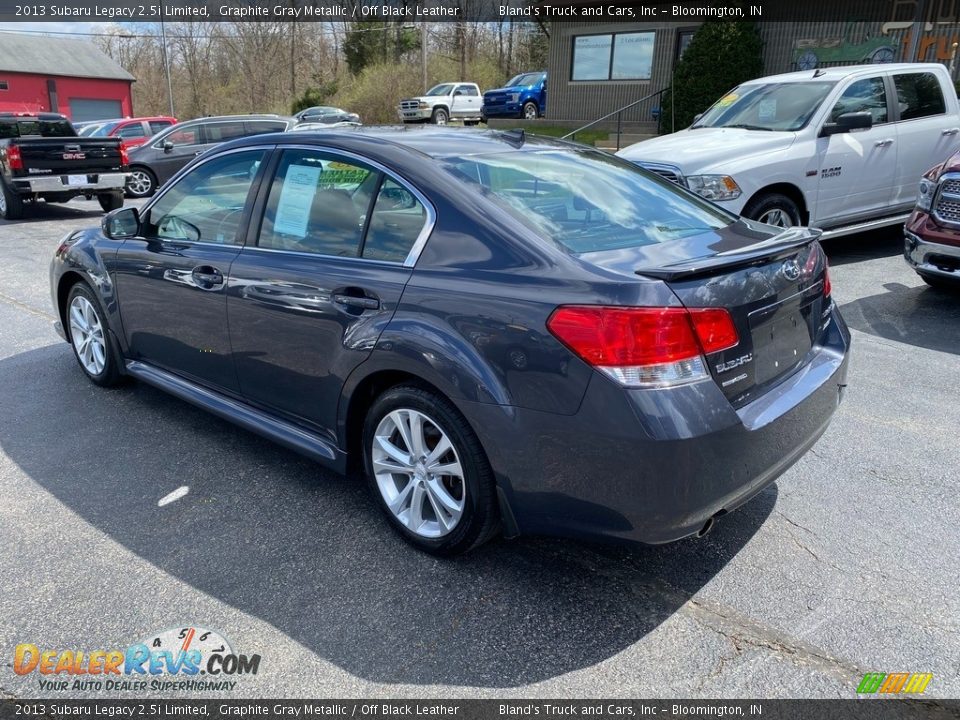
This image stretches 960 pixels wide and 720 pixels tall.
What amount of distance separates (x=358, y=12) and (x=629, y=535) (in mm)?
50685

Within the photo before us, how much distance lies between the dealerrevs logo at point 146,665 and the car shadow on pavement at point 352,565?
14 cm

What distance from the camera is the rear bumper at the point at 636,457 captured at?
92.9 inches

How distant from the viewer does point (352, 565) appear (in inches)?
118

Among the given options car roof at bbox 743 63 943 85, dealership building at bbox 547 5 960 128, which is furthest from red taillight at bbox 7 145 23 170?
dealership building at bbox 547 5 960 128

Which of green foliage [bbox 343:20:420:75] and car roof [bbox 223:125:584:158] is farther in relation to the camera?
green foliage [bbox 343:20:420:75]

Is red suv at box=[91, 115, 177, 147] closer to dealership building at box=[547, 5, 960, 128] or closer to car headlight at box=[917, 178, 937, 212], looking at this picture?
dealership building at box=[547, 5, 960, 128]

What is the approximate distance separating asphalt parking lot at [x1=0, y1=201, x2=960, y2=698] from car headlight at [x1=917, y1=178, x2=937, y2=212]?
270cm

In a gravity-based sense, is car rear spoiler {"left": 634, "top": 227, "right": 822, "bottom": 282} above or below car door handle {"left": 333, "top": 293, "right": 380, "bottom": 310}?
above

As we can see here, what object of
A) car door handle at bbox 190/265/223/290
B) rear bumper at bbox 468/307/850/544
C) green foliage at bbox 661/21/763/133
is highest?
green foliage at bbox 661/21/763/133

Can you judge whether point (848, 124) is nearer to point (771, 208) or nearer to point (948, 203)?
point (771, 208)

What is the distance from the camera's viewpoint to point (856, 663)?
2.43 metres

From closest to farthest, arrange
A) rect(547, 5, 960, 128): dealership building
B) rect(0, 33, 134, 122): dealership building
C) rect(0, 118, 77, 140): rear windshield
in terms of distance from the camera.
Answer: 1. rect(0, 118, 77, 140): rear windshield
2. rect(547, 5, 960, 128): dealership building
3. rect(0, 33, 134, 122): dealership building

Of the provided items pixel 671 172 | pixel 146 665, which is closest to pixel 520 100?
pixel 671 172

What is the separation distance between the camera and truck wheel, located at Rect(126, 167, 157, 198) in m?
15.8
